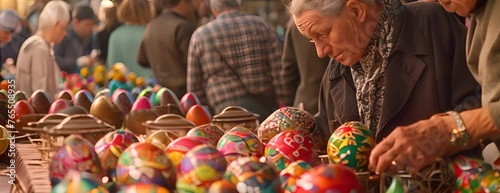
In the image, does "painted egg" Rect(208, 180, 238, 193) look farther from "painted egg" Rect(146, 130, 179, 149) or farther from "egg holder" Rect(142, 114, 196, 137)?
"egg holder" Rect(142, 114, 196, 137)

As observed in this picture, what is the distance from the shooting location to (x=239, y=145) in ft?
9.27

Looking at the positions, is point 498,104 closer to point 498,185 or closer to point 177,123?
point 498,185

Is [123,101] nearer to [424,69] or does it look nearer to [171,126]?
[171,126]

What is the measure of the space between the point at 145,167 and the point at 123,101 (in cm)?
200

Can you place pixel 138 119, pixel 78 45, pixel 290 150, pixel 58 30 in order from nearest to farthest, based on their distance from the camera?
pixel 290 150 < pixel 138 119 < pixel 58 30 < pixel 78 45

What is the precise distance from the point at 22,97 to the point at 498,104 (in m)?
2.73

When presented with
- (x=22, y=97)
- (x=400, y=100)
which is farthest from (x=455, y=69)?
(x=22, y=97)

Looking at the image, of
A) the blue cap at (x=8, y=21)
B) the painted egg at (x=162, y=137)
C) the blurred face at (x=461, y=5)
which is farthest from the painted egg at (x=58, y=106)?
the blue cap at (x=8, y=21)

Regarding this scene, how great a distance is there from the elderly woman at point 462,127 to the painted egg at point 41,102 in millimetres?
2305

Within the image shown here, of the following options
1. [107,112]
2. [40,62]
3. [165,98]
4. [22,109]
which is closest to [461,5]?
[107,112]

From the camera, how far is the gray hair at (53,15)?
7.09 meters

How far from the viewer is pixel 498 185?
2311 millimetres

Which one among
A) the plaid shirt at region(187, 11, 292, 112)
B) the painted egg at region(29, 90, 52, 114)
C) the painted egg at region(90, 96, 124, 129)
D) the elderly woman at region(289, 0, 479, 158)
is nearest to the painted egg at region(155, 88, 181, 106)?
the painted egg at region(90, 96, 124, 129)

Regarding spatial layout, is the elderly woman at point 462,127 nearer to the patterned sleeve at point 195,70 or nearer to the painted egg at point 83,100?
the painted egg at point 83,100
